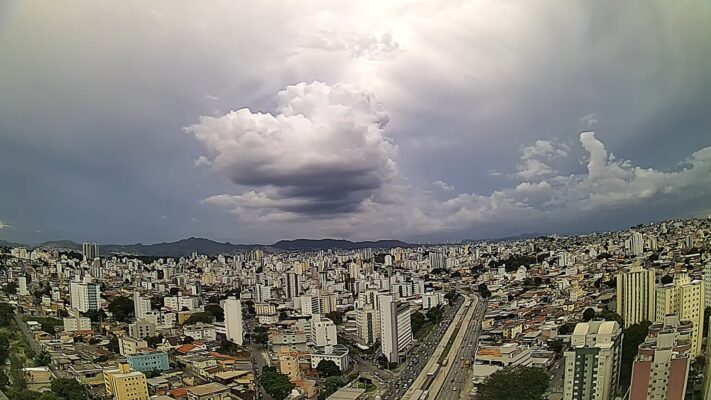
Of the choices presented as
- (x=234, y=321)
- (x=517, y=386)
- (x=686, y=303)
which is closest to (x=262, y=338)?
(x=234, y=321)

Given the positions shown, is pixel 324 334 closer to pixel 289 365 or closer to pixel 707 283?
pixel 289 365

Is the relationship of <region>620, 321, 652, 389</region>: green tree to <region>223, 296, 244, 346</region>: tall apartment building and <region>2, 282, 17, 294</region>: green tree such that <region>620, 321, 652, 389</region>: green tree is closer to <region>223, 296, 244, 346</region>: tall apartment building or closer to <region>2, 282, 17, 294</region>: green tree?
<region>223, 296, 244, 346</region>: tall apartment building

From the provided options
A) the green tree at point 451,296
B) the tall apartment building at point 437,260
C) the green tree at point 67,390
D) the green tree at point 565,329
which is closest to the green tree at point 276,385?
the green tree at point 67,390

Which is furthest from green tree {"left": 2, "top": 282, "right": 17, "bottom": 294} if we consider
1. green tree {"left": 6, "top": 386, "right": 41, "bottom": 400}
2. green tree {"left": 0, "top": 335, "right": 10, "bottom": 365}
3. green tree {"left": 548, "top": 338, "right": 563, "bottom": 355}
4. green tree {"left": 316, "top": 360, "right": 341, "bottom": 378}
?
green tree {"left": 548, "top": 338, "right": 563, "bottom": 355}

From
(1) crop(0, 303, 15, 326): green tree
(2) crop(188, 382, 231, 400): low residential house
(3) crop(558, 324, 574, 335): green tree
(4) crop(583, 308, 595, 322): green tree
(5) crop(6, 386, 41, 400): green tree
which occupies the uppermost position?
(1) crop(0, 303, 15, 326): green tree

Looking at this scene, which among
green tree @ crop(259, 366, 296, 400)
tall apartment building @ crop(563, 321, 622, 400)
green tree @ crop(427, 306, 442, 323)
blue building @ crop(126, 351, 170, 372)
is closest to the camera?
tall apartment building @ crop(563, 321, 622, 400)

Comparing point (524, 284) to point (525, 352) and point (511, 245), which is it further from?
point (525, 352)

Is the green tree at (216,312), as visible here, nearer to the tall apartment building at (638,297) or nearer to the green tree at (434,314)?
the green tree at (434,314)
